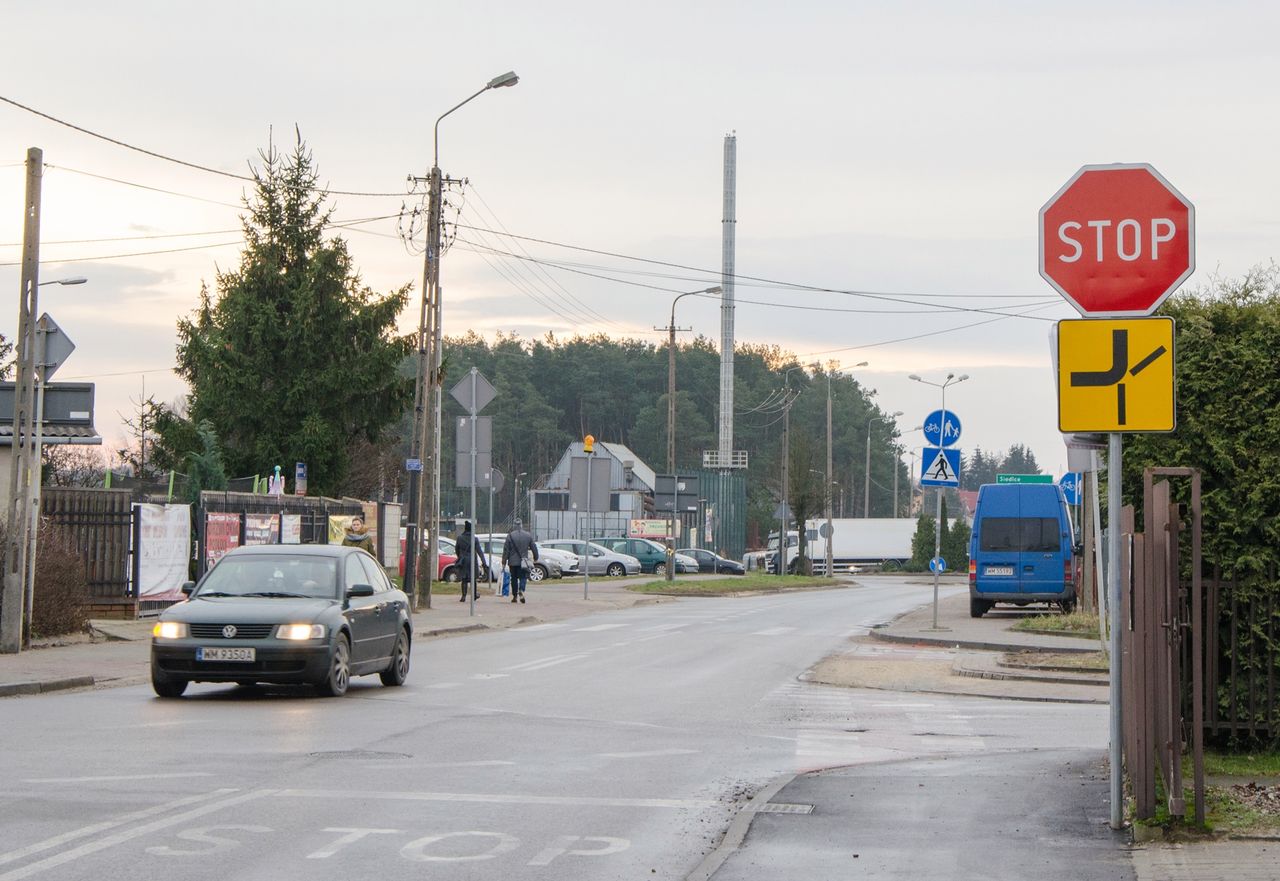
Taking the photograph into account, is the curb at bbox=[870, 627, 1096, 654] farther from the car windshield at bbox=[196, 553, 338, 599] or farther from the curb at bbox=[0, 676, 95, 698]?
the curb at bbox=[0, 676, 95, 698]

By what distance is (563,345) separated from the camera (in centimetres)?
15888

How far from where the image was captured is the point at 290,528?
111 feet

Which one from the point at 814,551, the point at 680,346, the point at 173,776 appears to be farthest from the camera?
the point at 680,346

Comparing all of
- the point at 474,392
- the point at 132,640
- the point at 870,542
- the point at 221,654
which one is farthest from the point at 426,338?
the point at 870,542

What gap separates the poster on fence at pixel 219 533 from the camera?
29234 mm

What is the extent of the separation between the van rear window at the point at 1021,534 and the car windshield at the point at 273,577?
19.6m

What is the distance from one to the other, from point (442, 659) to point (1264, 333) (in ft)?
43.2

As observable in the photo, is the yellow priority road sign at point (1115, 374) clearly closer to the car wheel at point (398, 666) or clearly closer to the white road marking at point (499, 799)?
the white road marking at point (499, 799)

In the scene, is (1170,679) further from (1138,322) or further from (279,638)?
(279,638)

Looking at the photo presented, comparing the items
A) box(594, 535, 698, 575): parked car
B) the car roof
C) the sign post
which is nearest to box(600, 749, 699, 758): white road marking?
the sign post

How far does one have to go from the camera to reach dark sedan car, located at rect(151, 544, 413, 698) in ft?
50.6

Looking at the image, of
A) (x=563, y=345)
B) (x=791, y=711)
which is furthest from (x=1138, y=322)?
(x=563, y=345)

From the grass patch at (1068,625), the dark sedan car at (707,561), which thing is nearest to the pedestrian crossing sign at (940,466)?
the grass patch at (1068,625)

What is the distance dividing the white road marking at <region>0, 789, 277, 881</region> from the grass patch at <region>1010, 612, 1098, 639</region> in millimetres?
18533
